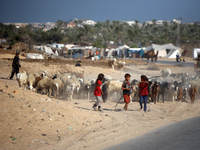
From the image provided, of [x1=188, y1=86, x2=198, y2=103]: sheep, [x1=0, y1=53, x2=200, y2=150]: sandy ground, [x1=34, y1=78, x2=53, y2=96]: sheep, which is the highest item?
[x1=34, y1=78, x2=53, y2=96]: sheep

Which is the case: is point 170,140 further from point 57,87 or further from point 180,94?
point 57,87

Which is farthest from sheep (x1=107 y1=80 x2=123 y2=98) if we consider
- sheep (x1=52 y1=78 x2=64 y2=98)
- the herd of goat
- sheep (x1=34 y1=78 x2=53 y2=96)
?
sheep (x1=34 y1=78 x2=53 y2=96)

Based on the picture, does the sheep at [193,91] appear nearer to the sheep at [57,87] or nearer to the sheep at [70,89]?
the sheep at [70,89]

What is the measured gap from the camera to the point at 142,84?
8.94 m

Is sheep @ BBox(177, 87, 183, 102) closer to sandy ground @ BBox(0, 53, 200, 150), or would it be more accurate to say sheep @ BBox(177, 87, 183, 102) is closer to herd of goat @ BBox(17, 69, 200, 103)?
herd of goat @ BBox(17, 69, 200, 103)

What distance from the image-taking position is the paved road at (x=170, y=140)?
16.0 feet

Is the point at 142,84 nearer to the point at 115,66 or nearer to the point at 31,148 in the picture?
the point at 31,148

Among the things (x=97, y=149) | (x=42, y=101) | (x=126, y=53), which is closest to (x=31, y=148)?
(x=97, y=149)

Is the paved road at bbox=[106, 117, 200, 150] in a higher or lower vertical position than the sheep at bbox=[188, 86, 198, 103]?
lower

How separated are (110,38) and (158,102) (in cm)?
6643

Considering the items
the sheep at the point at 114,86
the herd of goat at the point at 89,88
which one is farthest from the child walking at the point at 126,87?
the sheep at the point at 114,86

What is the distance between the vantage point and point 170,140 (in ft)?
17.6

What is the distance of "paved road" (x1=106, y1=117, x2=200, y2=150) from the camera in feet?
16.0

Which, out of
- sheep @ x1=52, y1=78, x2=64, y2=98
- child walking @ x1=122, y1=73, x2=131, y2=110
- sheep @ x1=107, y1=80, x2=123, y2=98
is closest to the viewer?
child walking @ x1=122, y1=73, x2=131, y2=110
